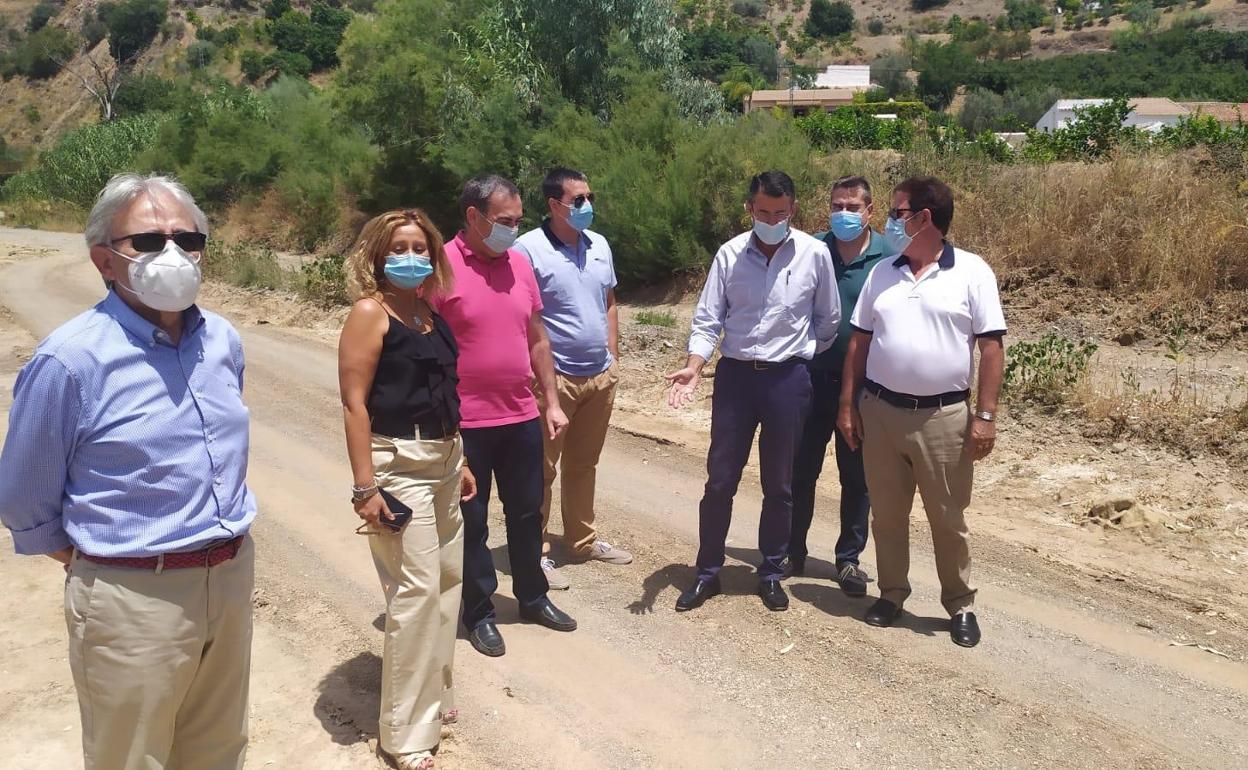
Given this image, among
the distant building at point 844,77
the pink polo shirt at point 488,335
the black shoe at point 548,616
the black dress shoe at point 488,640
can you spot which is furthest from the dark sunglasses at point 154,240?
the distant building at point 844,77

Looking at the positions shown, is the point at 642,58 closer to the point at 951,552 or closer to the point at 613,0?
the point at 613,0

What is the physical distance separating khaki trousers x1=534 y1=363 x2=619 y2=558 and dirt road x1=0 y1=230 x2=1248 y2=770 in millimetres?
262

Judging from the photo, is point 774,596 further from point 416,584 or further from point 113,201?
point 113,201

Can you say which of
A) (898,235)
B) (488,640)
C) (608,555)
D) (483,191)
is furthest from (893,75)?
(488,640)

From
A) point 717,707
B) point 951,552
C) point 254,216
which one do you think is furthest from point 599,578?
point 254,216

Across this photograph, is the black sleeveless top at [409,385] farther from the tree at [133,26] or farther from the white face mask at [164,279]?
the tree at [133,26]

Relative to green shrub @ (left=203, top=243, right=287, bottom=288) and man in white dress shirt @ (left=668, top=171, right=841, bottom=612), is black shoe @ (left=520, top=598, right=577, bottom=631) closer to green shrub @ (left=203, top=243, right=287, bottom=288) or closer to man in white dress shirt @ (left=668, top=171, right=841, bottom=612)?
man in white dress shirt @ (left=668, top=171, right=841, bottom=612)

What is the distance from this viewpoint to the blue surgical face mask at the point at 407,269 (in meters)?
3.63

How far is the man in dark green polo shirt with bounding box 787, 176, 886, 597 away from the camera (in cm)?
517

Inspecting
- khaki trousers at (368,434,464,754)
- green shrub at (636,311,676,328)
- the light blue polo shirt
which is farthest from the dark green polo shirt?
green shrub at (636,311,676,328)

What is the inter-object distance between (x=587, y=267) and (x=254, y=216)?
84.3 feet

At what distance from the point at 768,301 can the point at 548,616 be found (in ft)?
6.21

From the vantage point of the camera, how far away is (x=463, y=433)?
4469mm

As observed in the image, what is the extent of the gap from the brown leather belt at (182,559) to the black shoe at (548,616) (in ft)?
7.49
